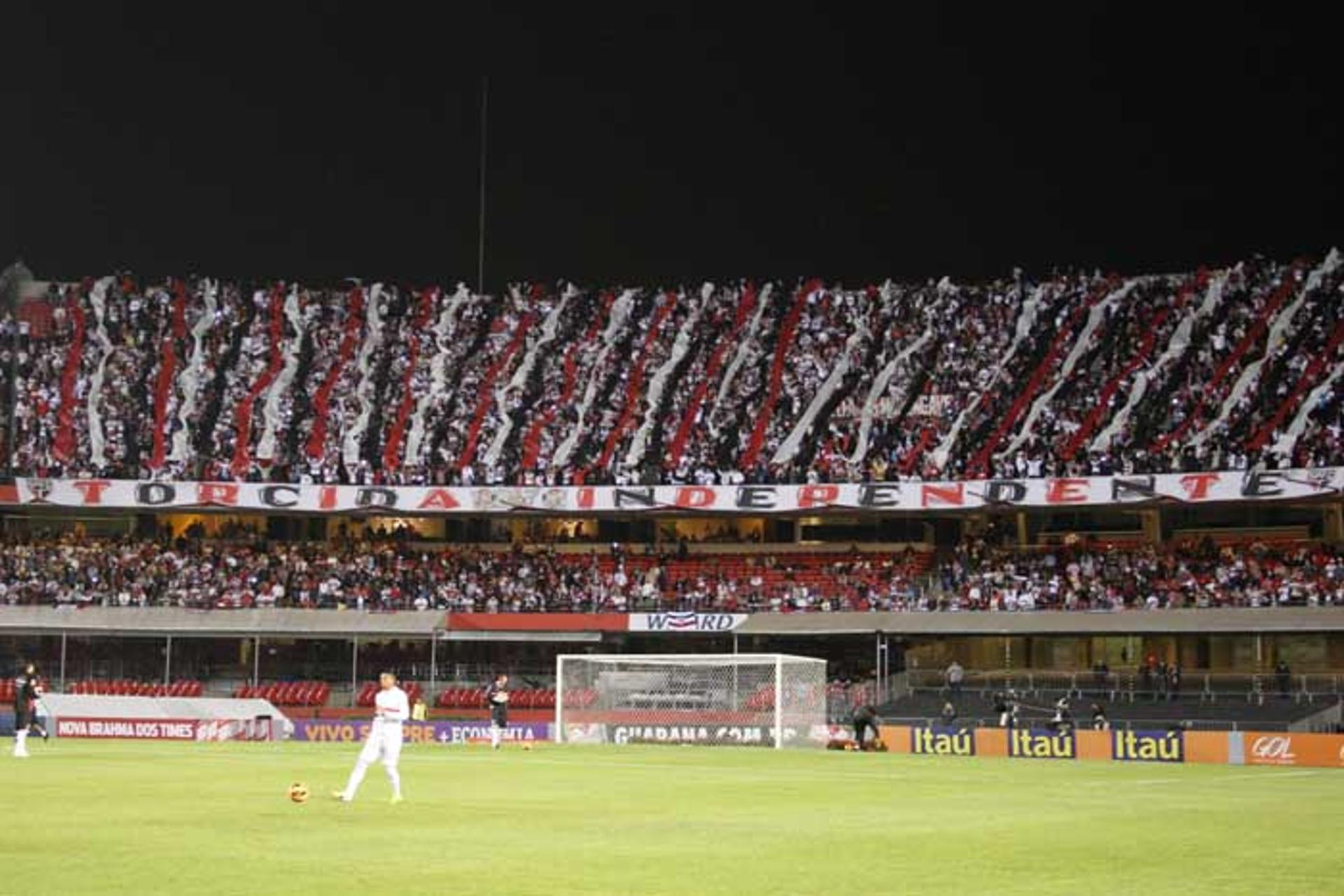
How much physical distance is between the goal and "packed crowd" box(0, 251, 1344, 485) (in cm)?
1484

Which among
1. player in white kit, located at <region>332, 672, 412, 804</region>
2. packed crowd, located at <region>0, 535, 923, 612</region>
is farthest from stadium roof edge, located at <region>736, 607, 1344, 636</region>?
player in white kit, located at <region>332, 672, 412, 804</region>

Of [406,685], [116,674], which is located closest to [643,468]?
[406,685]

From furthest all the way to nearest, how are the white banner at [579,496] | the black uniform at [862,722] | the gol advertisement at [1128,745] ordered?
the white banner at [579,496] → the black uniform at [862,722] → the gol advertisement at [1128,745]

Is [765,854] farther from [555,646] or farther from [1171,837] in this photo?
[555,646]

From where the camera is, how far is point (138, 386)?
71375 millimetres

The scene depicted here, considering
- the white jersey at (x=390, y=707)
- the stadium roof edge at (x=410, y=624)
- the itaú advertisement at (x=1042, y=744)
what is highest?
the stadium roof edge at (x=410, y=624)

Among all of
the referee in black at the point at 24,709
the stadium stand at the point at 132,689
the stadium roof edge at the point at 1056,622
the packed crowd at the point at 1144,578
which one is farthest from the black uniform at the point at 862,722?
the stadium stand at the point at 132,689

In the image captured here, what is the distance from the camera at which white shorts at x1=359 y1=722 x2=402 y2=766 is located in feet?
80.1

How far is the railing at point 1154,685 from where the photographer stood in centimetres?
5284

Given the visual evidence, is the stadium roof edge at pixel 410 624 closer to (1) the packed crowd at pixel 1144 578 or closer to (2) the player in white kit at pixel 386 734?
(1) the packed crowd at pixel 1144 578

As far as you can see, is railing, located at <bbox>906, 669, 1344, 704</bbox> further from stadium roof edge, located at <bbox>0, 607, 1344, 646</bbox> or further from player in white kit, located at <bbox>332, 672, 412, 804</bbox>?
player in white kit, located at <bbox>332, 672, 412, 804</bbox>

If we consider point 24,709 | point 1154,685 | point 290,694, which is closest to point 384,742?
point 24,709

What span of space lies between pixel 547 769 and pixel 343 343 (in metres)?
41.5

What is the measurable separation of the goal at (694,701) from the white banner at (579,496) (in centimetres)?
1207
